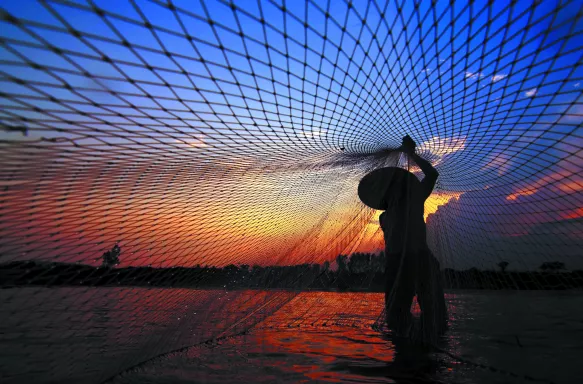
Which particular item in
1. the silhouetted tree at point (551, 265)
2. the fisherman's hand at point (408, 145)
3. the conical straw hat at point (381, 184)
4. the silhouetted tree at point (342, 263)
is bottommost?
the silhouetted tree at point (342, 263)

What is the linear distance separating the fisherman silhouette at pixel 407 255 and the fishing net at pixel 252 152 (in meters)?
0.58

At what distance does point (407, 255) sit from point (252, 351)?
10.3 ft

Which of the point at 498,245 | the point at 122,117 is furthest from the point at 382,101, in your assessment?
the point at 498,245

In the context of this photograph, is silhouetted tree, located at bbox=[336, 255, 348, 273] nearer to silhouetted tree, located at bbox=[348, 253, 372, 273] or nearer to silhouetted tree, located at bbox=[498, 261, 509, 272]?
silhouetted tree, located at bbox=[348, 253, 372, 273]

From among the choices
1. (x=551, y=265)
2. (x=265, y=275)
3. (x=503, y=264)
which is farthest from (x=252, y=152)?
(x=551, y=265)

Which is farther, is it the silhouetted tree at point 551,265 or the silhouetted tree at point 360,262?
the silhouetted tree at point 551,265

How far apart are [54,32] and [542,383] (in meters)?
5.51

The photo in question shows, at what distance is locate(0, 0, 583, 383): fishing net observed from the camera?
394cm

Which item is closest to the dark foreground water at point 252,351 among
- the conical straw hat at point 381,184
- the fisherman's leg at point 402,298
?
the fisherman's leg at point 402,298

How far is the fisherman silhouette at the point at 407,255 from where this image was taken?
634 cm

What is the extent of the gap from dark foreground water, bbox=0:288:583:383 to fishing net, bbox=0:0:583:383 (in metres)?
0.08

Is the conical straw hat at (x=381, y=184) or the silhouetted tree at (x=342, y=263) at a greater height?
the conical straw hat at (x=381, y=184)

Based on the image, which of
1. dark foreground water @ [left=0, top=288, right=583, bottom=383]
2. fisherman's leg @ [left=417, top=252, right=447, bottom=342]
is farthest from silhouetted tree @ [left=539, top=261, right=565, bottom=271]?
fisherman's leg @ [left=417, top=252, right=447, bottom=342]

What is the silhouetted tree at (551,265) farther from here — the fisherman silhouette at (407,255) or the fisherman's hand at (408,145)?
the fisherman's hand at (408,145)
